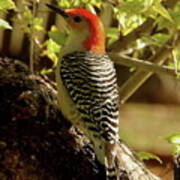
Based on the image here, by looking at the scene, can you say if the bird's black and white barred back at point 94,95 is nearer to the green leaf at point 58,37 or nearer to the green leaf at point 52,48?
the green leaf at point 58,37

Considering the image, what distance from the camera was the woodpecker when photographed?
2709 mm

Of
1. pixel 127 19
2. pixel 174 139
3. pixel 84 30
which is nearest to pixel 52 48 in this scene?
pixel 84 30

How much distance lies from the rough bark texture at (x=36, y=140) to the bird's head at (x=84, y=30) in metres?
0.54

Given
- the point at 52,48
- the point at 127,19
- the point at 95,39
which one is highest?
the point at 127,19

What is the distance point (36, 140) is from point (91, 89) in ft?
1.45

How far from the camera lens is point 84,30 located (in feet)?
11.3

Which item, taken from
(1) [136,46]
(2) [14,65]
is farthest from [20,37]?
(2) [14,65]

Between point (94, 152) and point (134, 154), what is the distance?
0.31 meters

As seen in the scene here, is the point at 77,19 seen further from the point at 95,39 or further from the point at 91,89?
the point at 91,89

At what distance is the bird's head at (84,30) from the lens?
3352mm

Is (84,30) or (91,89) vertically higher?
(84,30)

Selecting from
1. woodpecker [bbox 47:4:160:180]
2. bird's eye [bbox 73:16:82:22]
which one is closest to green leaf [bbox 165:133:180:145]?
woodpecker [bbox 47:4:160:180]

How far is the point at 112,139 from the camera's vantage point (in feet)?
8.86

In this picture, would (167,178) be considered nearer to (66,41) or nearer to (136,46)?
(136,46)
